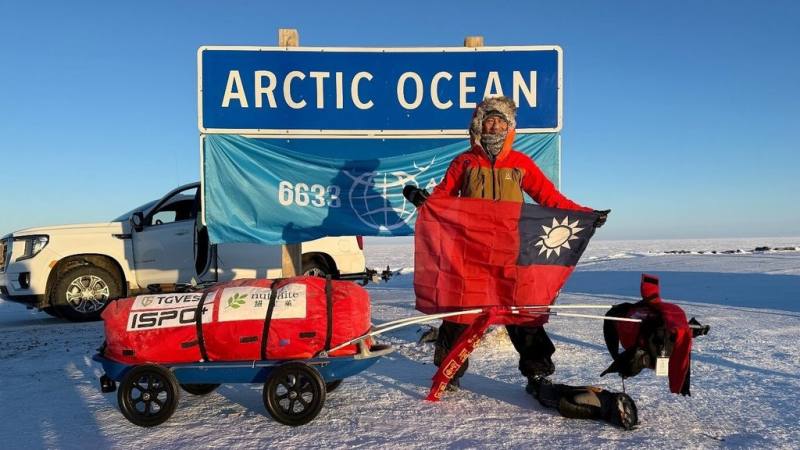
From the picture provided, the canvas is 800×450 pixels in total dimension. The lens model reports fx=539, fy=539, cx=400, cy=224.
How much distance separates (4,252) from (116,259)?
5.92 feet

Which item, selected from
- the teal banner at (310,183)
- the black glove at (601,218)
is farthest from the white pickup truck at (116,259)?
the black glove at (601,218)

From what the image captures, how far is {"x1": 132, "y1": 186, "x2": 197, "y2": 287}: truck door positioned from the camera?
8812mm

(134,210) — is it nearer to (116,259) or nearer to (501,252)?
(116,259)

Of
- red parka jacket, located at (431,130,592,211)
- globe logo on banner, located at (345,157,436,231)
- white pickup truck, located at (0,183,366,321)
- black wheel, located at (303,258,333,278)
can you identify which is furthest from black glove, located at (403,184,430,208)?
black wheel, located at (303,258,333,278)

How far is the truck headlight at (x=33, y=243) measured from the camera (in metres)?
8.44

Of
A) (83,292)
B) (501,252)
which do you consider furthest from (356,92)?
(83,292)

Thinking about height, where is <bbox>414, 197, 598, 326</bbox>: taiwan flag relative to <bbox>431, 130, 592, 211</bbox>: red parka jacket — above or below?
below

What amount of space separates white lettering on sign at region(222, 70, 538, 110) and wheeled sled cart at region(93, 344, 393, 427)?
3.61 meters

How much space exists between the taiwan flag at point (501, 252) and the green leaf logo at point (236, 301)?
4.46 ft

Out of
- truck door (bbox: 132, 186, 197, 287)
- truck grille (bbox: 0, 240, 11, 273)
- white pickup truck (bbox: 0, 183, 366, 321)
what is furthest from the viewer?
truck door (bbox: 132, 186, 197, 287)

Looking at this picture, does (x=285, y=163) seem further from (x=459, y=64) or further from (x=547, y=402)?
(x=547, y=402)

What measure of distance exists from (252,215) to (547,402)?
4049 mm

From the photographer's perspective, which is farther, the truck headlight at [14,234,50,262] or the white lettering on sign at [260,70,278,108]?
the truck headlight at [14,234,50,262]

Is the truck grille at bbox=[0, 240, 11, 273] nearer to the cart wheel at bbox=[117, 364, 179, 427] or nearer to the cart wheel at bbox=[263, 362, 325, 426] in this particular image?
the cart wheel at bbox=[117, 364, 179, 427]
